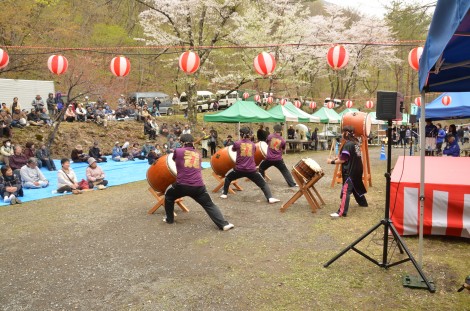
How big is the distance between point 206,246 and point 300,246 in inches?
47.2

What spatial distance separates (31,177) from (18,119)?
602 cm

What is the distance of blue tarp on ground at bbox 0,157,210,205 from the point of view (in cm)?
818

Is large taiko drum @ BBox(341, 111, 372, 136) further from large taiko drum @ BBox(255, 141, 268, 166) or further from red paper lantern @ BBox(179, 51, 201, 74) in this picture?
red paper lantern @ BBox(179, 51, 201, 74)

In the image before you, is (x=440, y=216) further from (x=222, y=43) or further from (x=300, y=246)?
(x=222, y=43)

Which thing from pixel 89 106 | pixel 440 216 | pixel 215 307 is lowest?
pixel 215 307

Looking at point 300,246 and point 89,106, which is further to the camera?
point 89,106

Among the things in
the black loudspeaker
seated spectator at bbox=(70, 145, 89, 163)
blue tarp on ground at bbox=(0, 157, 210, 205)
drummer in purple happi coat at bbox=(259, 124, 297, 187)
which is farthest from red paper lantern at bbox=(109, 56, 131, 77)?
the black loudspeaker

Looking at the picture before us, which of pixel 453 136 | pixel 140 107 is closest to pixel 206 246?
pixel 453 136

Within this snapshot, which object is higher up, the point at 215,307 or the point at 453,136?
the point at 453,136

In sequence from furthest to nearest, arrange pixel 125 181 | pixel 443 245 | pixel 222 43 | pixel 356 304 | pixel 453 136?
1. pixel 222 43
2. pixel 453 136
3. pixel 125 181
4. pixel 443 245
5. pixel 356 304

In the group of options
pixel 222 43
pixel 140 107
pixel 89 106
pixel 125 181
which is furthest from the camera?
pixel 222 43

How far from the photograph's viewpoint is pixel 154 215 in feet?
20.1

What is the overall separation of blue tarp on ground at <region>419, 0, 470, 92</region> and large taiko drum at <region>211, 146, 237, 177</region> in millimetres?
4474

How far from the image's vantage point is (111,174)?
10.8 meters
